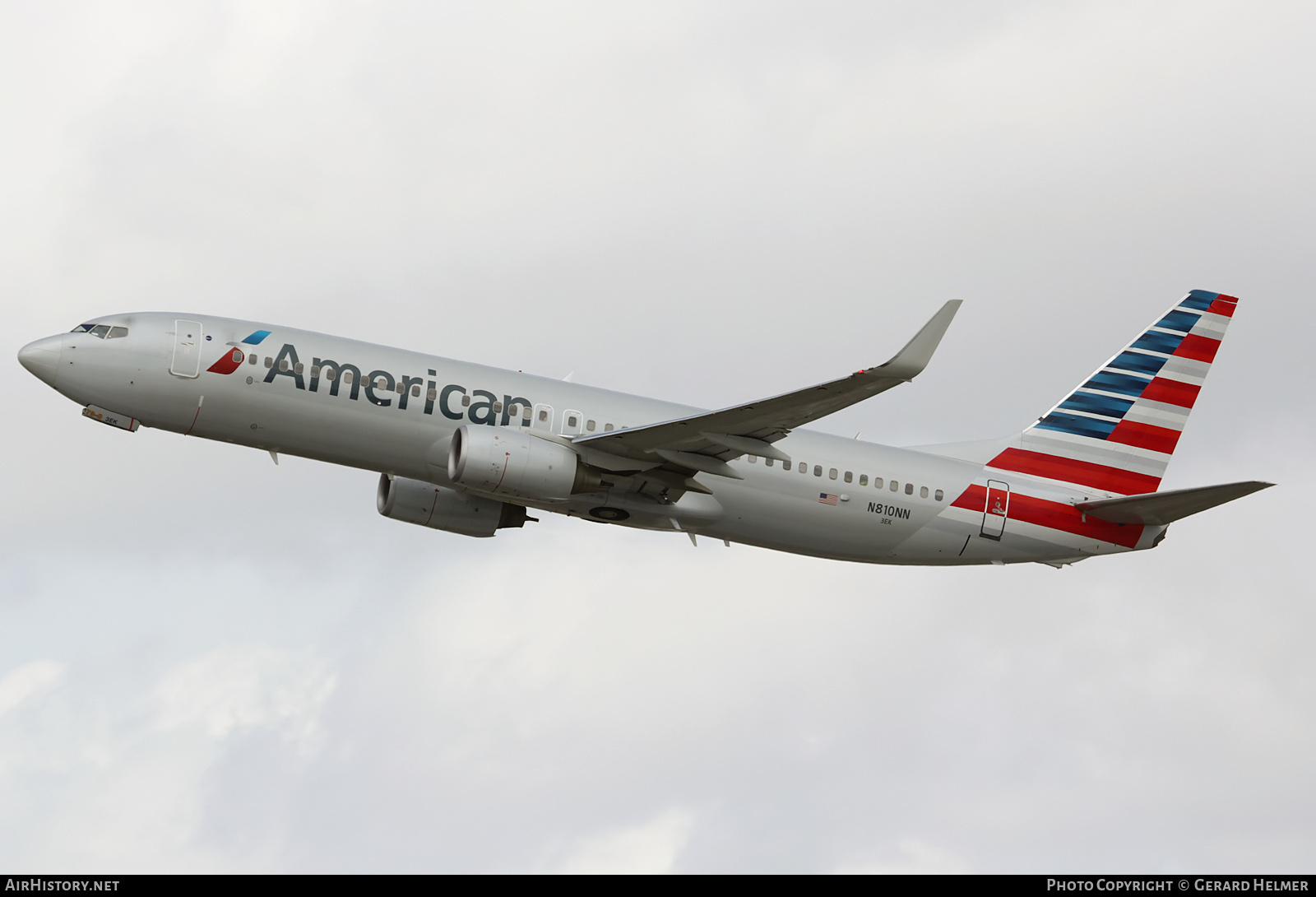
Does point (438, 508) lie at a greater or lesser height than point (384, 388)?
lesser

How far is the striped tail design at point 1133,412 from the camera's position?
143ft

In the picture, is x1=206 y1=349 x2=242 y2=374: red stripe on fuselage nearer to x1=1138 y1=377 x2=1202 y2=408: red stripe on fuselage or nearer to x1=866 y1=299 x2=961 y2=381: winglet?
x1=866 y1=299 x2=961 y2=381: winglet

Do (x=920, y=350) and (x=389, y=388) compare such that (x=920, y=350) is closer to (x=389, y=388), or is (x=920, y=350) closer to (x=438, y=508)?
(x=389, y=388)

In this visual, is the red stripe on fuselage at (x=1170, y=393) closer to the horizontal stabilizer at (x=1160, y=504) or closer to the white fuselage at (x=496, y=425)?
the horizontal stabilizer at (x=1160, y=504)

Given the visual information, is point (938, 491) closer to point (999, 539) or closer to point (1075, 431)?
point (999, 539)

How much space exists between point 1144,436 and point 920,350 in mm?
16727

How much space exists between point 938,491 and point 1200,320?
12056 millimetres

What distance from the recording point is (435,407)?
36062 mm

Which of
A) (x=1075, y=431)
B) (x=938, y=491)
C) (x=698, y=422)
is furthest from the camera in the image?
(x=1075, y=431)

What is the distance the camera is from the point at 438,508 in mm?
41000

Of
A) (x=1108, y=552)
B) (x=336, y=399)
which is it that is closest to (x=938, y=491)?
(x=1108, y=552)

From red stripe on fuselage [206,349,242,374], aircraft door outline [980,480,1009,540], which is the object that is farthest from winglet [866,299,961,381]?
red stripe on fuselage [206,349,242,374]

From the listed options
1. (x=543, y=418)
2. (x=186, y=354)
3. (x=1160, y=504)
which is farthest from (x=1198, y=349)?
(x=186, y=354)

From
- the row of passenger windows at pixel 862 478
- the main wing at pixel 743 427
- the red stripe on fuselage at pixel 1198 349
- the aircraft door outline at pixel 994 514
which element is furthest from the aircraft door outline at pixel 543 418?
the red stripe on fuselage at pixel 1198 349
